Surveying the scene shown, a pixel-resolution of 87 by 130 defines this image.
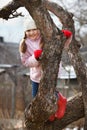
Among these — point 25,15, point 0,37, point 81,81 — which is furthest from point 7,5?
point 0,37

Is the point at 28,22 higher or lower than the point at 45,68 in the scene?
higher

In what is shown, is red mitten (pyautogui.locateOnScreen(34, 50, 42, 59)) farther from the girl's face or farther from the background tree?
the girl's face

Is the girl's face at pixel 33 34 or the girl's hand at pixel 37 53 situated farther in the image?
the girl's face at pixel 33 34

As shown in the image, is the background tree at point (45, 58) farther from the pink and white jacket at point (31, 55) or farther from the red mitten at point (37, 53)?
the pink and white jacket at point (31, 55)

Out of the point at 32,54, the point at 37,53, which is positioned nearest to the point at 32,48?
the point at 32,54

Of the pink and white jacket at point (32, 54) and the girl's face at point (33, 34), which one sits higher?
the girl's face at point (33, 34)

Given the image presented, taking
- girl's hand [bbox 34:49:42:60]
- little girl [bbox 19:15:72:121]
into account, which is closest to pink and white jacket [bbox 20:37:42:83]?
little girl [bbox 19:15:72:121]

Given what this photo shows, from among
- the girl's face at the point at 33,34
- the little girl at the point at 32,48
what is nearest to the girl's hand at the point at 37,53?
the little girl at the point at 32,48

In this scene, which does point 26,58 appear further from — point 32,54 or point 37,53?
point 37,53

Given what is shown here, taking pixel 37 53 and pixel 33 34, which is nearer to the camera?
pixel 37 53

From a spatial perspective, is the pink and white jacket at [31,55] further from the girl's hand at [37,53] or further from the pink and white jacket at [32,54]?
the girl's hand at [37,53]

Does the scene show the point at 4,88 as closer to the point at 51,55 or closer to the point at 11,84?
the point at 11,84

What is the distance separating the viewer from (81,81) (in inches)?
199

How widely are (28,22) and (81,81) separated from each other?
3.61 ft
